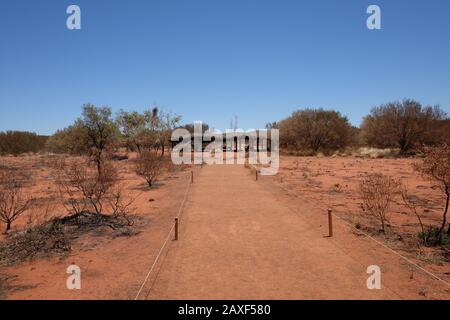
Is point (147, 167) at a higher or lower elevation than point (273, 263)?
higher

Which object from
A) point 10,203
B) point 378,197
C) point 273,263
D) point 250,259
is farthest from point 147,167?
point 273,263

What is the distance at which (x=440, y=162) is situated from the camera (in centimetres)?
966

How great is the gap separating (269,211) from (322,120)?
48.9 metres

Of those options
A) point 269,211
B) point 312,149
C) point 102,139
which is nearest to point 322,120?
point 312,149

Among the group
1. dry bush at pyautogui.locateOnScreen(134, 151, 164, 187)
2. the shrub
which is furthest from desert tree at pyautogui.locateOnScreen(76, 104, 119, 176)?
the shrub

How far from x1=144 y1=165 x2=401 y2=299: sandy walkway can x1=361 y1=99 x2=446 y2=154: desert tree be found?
1608 inches

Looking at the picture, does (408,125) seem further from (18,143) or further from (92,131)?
(18,143)

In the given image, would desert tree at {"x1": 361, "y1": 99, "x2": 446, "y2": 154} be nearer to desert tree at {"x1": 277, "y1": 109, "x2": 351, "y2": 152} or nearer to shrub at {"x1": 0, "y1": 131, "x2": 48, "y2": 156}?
desert tree at {"x1": 277, "y1": 109, "x2": 351, "y2": 152}

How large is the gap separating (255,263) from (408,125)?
4687 cm

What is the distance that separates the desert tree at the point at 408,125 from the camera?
46719mm

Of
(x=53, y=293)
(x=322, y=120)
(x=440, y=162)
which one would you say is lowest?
(x=53, y=293)

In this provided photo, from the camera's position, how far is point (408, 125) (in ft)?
155
